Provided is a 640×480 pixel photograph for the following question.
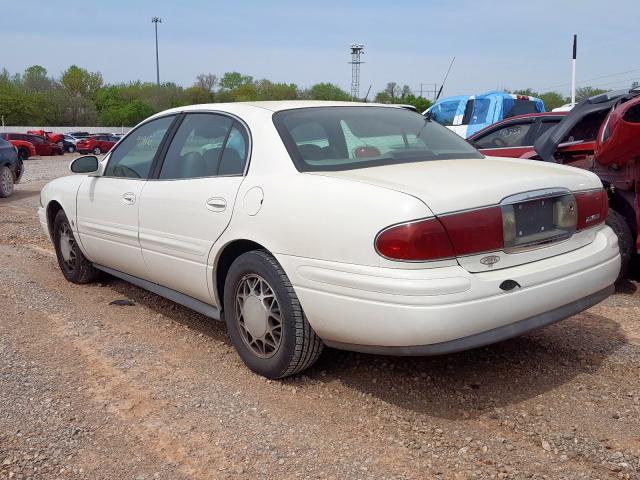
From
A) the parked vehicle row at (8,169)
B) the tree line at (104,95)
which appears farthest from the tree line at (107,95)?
the parked vehicle row at (8,169)

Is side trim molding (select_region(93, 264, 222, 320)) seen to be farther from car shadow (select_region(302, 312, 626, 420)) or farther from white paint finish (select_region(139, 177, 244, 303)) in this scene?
car shadow (select_region(302, 312, 626, 420))

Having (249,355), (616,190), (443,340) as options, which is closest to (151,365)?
(249,355)

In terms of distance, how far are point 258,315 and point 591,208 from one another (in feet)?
6.15

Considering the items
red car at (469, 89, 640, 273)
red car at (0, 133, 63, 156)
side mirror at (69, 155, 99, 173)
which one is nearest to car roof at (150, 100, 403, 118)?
side mirror at (69, 155, 99, 173)

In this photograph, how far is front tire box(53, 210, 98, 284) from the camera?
18.2 ft

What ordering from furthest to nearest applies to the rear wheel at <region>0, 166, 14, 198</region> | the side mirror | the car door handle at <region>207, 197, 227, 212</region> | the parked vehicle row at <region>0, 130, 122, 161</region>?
the parked vehicle row at <region>0, 130, 122, 161</region> < the rear wheel at <region>0, 166, 14, 198</region> < the side mirror < the car door handle at <region>207, 197, 227, 212</region>

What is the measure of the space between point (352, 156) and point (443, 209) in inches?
34.2

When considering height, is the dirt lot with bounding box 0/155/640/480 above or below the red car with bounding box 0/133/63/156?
below

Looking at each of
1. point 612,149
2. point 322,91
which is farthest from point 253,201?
point 322,91

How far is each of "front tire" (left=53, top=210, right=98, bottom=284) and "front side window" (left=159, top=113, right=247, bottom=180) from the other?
1.70 m

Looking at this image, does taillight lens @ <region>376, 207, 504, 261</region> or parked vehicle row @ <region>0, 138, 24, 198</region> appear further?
parked vehicle row @ <region>0, 138, 24, 198</region>

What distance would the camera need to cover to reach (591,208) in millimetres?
3424

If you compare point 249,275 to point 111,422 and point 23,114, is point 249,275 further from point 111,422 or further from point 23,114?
point 23,114

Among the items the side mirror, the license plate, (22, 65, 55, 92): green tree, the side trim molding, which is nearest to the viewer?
the license plate
